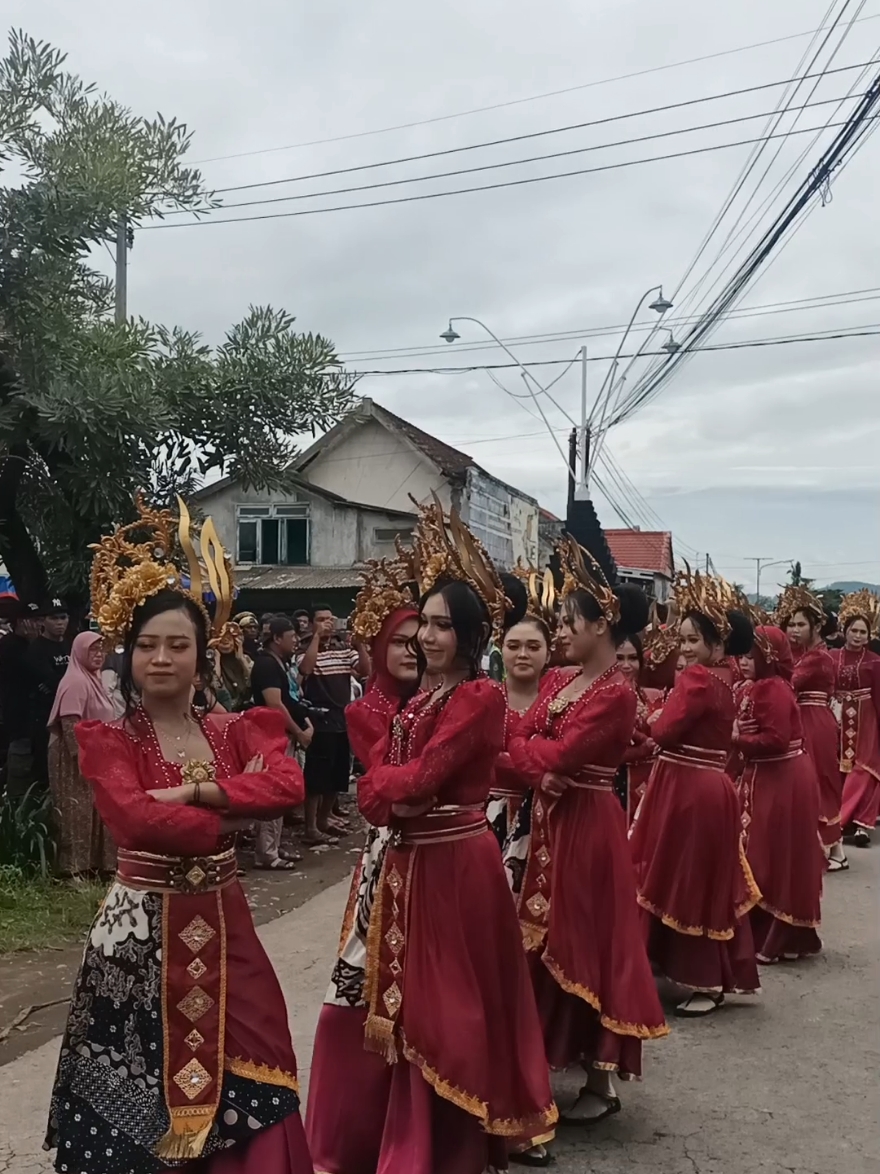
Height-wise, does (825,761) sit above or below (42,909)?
above

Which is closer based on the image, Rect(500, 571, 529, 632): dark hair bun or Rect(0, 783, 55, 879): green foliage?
Rect(500, 571, 529, 632): dark hair bun

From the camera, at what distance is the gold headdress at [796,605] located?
885 centimetres

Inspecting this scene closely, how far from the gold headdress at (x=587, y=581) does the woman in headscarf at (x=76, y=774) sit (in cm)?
394

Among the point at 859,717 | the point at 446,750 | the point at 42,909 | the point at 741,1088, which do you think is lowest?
the point at 741,1088

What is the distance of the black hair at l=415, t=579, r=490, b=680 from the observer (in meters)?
3.73

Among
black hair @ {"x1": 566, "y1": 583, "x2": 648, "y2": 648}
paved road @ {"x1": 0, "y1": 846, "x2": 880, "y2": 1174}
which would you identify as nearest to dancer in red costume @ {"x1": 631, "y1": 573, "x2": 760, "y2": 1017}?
paved road @ {"x1": 0, "y1": 846, "x2": 880, "y2": 1174}

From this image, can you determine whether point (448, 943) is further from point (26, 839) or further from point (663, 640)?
point (26, 839)

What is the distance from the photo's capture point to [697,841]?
5625 mm

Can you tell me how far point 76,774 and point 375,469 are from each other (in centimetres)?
2055

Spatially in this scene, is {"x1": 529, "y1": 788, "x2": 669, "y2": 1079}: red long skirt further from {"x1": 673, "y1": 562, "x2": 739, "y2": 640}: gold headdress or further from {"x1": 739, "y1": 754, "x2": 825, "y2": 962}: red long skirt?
{"x1": 739, "y1": 754, "x2": 825, "y2": 962}: red long skirt

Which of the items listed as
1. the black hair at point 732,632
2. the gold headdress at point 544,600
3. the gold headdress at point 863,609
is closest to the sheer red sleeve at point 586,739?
the gold headdress at point 544,600

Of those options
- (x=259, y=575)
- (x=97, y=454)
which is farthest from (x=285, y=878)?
(x=259, y=575)

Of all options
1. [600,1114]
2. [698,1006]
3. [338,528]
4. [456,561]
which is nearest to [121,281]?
[456,561]

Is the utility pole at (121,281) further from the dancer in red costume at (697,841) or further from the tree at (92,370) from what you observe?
the dancer in red costume at (697,841)
